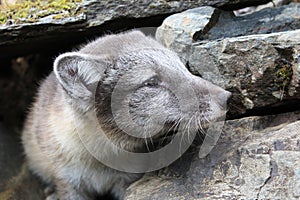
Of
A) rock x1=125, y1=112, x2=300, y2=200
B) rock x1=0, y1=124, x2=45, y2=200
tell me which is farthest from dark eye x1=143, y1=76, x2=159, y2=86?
rock x1=0, y1=124, x2=45, y2=200

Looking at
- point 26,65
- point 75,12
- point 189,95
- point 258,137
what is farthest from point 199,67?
point 26,65

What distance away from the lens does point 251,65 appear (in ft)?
13.1

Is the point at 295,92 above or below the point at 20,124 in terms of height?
above

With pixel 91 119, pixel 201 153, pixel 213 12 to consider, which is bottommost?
pixel 201 153

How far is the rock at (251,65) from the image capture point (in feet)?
12.7

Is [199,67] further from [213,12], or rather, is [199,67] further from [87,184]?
[87,184]

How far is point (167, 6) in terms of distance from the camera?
479 cm

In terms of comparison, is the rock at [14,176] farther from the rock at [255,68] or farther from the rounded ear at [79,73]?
the rock at [255,68]

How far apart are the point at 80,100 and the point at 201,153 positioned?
3.51ft

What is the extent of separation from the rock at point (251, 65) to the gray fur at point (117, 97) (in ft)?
0.86

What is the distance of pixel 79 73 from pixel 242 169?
147cm

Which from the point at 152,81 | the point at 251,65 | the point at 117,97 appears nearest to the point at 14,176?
the point at 117,97

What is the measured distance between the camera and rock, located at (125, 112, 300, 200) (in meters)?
3.47

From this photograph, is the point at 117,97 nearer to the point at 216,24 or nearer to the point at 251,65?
the point at 251,65
